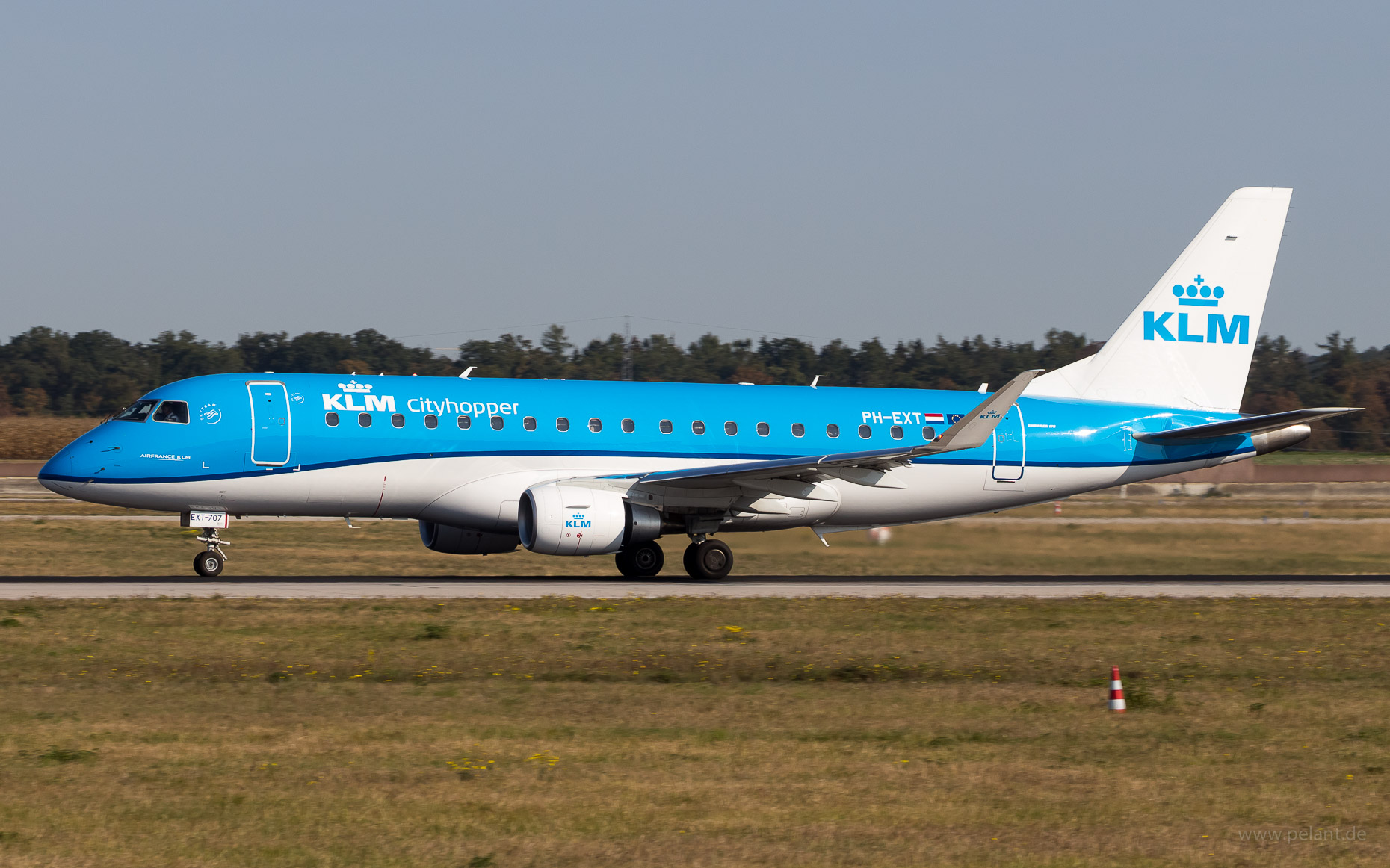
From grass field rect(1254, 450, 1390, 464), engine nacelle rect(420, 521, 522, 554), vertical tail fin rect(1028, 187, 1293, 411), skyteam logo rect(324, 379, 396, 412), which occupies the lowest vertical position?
engine nacelle rect(420, 521, 522, 554)

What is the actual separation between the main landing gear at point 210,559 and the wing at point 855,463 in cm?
809

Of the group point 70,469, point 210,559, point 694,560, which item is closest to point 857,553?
point 694,560

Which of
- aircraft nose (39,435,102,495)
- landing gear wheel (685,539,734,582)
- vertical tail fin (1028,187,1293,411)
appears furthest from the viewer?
vertical tail fin (1028,187,1293,411)

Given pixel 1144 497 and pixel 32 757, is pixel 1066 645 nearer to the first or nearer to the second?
pixel 32 757

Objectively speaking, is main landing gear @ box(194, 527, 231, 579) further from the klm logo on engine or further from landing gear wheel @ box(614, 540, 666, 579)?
the klm logo on engine

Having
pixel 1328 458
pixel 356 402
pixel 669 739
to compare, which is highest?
pixel 356 402

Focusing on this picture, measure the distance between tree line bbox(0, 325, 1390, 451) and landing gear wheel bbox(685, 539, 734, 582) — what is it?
178 ft

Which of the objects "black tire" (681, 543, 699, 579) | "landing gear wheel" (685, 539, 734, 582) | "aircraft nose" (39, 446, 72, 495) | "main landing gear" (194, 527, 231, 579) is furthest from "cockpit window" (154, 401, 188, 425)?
"landing gear wheel" (685, 539, 734, 582)

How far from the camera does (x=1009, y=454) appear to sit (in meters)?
32.5

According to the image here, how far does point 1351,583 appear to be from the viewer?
100 feet

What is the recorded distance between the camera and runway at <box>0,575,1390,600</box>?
25.2m

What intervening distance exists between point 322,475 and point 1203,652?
16742mm

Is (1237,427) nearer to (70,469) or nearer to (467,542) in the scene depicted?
(467,542)

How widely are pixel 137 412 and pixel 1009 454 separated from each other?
18.9 m
